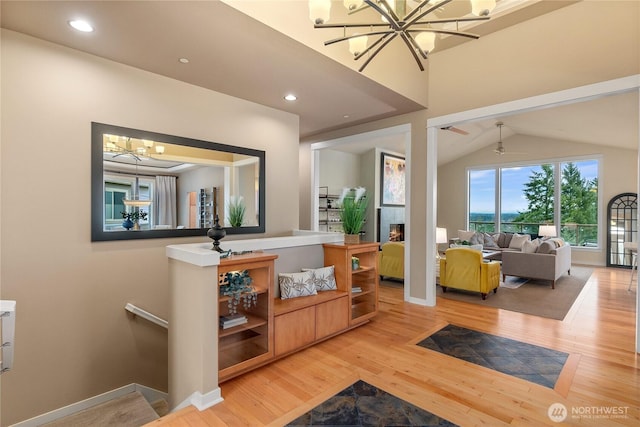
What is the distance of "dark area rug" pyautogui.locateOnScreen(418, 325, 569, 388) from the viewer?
275 cm

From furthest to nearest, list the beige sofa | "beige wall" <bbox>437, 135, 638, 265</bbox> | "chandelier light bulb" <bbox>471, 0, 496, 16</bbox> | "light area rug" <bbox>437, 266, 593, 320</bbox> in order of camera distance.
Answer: "beige wall" <bbox>437, 135, 638, 265</bbox>
the beige sofa
"light area rug" <bbox>437, 266, 593, 320</bbox>
"chandelier light bulb" <bbox>471, 0, 496, 16</bbox>

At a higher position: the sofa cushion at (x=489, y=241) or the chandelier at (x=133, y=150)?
the chandelier at (x=133, y=150)

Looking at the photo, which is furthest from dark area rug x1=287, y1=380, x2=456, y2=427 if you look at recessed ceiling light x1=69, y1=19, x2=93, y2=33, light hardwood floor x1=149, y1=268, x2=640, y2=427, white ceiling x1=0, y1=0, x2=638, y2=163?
recessed ceiling light x1=69, y1=19, x2=93, y2=33

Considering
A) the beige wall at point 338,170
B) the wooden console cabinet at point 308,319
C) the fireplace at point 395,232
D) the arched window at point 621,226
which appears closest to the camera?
the wooden console cabinet at point 308,319

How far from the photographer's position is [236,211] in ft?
14.0

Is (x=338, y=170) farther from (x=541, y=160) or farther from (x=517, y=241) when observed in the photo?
(x=541, y=160)

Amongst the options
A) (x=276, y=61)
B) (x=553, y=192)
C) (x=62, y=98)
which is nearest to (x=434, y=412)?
(x=276, y=61)

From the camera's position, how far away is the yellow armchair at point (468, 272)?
5.00 meters

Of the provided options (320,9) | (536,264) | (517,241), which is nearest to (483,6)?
(320,9)

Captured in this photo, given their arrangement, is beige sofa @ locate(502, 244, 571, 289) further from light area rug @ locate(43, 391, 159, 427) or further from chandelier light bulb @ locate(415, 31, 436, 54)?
light area rug @ locate(43, 391, 159, 427)

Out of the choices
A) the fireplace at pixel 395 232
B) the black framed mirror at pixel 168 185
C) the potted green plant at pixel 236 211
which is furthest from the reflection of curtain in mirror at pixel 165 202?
the fireplace at pixel 395 232

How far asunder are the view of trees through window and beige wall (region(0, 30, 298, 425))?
10.0 meters

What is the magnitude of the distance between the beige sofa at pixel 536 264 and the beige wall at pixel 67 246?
6.12m

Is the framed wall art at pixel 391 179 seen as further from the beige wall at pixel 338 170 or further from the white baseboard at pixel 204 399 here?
the white baseboard at pixel 204 399
